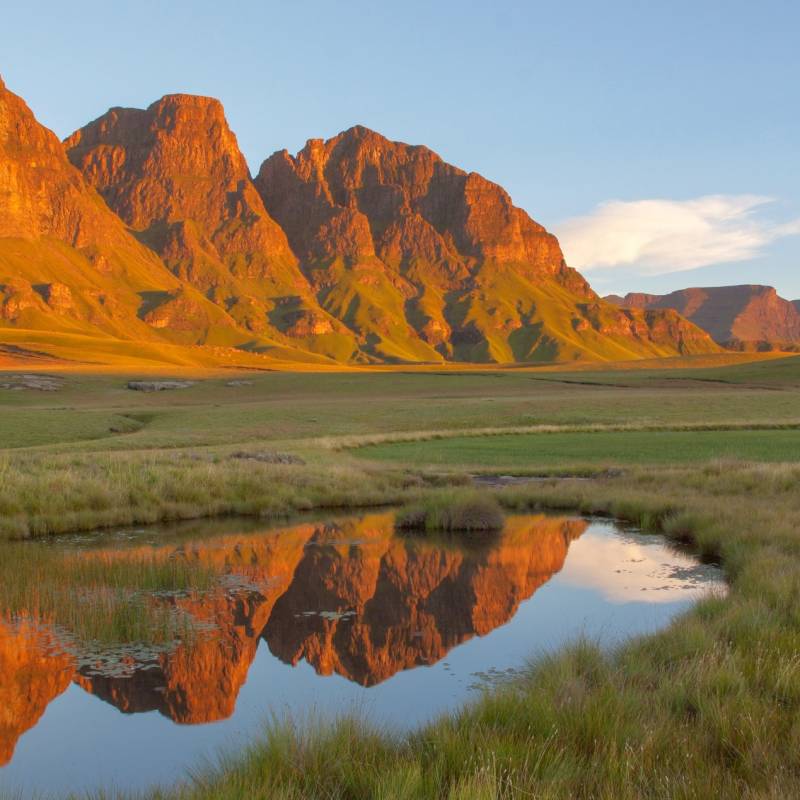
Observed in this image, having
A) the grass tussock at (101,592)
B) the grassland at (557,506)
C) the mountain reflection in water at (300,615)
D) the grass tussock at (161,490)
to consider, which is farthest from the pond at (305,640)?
the grass tussock at (161,490)

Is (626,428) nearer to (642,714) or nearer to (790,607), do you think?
(790,607)

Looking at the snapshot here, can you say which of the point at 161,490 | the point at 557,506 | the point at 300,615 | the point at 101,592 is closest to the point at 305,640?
the point at 300,615

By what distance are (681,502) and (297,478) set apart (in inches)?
485

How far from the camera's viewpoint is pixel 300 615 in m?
13.6

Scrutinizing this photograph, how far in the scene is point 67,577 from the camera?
1521 centimetres

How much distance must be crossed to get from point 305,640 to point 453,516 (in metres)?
9.63

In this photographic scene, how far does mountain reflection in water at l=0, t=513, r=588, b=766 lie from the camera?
10172mm

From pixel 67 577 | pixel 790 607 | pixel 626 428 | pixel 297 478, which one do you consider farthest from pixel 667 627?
pixel 626 428

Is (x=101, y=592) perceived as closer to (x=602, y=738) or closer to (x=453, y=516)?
(x=602, y=738)

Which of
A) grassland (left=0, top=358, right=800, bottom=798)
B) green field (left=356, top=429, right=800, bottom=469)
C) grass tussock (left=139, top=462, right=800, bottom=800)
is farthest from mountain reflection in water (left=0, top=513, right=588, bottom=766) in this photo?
green field (left=356, top=429, right=800, bottom=469)

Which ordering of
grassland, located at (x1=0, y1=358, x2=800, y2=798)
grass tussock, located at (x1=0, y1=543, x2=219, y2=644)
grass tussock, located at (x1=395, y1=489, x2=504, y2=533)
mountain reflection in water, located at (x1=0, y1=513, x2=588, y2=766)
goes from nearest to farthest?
grassland, located at (x1=0, y1=358, x2=800, y2=798) → mountain reflection in water, located at (x1=0, y1=513, x2=588, y2=766) → grass tussock, located at (x1=0, y1=543, x2=219, y2=644) → grass tussock, located at (x1=395, y1=489, x2=504, y2=533)

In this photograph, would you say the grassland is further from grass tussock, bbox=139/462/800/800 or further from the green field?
the green field

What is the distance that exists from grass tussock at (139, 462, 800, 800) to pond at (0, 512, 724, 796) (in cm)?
112

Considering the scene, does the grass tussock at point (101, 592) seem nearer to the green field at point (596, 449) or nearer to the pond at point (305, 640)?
the pond at point (305, 640)
